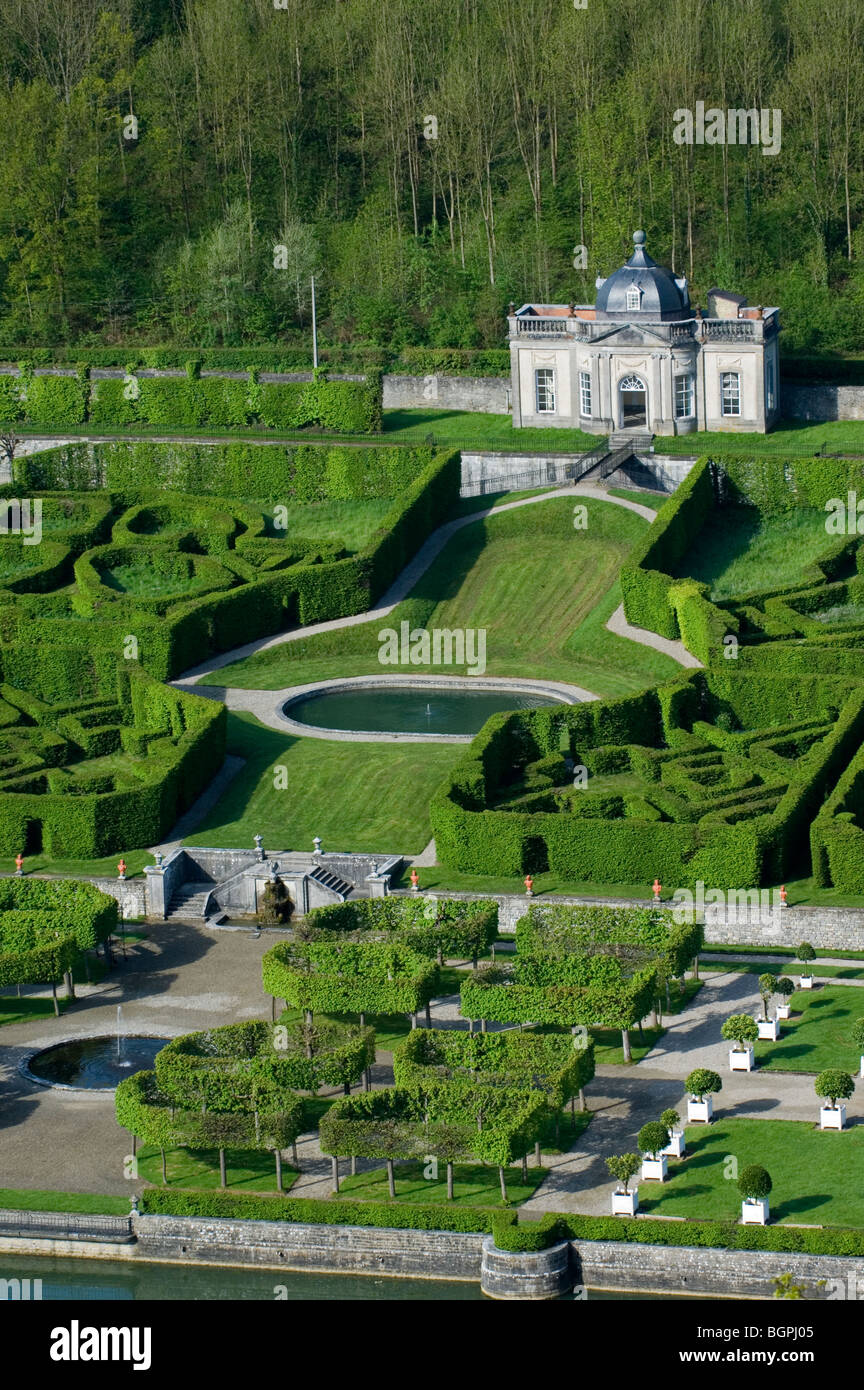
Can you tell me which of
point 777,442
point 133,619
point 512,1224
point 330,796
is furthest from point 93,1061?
point 777,442

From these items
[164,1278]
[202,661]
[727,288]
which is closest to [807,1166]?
[164,1278]

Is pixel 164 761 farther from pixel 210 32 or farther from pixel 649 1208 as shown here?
pixel 210 32

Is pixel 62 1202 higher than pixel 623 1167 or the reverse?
the reverse

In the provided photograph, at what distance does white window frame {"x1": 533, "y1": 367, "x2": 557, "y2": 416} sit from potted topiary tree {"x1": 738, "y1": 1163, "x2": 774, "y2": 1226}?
6808 centimetres

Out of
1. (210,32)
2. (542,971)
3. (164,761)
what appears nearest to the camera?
(542,971)

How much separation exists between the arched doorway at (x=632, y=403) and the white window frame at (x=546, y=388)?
14.2ft

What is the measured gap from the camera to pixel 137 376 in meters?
138

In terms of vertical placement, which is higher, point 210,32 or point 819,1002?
point 210,32

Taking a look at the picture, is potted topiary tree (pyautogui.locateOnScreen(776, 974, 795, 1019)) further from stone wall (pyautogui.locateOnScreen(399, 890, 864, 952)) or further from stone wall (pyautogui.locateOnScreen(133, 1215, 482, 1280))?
stone wall (pyautogui.locateOnScreen(133, 1215, 482, 1280))

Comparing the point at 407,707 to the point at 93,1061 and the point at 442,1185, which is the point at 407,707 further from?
the point at 442,1185

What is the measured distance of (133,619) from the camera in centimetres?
10569

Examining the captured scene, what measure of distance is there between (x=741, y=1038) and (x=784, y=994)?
13.9 ft

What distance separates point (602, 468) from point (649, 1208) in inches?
2365
